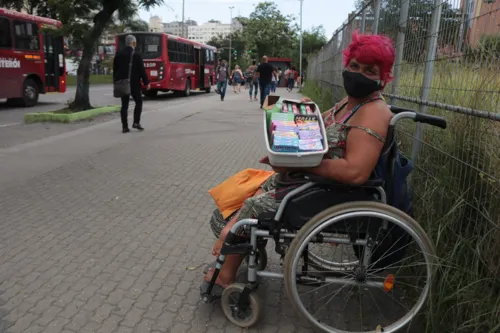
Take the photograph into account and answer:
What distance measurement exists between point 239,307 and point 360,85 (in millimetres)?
1452

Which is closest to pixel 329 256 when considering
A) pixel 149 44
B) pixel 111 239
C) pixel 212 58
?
pixel 111 239

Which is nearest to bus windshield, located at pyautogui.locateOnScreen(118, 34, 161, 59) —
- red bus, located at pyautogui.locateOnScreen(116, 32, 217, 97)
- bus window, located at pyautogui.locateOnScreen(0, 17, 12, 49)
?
red bus, located at pyautogui.locateOnScreen(116, 32, 217, 97)

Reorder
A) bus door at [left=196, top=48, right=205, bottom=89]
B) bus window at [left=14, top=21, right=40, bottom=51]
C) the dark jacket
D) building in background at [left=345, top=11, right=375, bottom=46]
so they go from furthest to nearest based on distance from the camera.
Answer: bus door at [left=196, top=48, right=205, bottom=89]
bus window at [left=14, top=21, right=40, bottom=51]
the dark jacket
building in background at [left=345, top=11, right=375, bottom=46]

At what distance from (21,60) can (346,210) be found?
14.9 metres

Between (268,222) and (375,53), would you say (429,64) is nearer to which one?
(375,53)

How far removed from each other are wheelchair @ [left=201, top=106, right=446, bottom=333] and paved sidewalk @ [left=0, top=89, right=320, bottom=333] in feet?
0.79

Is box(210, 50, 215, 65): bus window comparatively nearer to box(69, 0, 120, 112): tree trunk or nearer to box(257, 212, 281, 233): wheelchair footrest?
box(69, 0, 120, 112): tree trunk

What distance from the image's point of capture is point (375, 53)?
2352 mm

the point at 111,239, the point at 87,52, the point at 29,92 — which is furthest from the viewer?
the point at 29,92

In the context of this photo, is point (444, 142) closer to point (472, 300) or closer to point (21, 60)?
point (472, 300)

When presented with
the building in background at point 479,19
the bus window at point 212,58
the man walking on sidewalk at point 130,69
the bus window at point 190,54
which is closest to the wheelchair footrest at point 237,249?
the building in background at point 479,19

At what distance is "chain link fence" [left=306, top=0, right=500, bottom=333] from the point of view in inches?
88.7

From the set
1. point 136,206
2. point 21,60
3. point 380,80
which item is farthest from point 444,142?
point 21,60

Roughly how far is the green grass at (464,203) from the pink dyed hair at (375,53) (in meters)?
0.57
